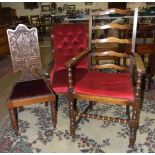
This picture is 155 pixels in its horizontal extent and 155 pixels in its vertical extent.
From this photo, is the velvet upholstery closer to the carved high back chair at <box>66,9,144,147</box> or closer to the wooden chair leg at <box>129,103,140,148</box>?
the carved high back chair at <box>66,9,144,147</box>

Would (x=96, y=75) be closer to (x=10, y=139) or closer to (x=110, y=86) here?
(x=110, y=86)

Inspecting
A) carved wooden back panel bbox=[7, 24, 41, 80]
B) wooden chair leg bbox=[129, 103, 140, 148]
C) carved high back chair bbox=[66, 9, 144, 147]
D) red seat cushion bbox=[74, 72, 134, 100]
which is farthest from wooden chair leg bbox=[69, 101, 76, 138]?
carved wooden back panel bbox=[7, 24, 41, 80]

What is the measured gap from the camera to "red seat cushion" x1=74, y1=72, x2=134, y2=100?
172 centimetres

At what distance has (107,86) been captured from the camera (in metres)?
1.83

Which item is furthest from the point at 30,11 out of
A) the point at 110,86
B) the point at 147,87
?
the point at 110,86

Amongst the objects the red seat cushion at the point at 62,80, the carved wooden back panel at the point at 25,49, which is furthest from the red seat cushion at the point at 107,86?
the carved wooden back panel at the point at 25,49

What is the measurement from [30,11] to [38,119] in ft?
30.8

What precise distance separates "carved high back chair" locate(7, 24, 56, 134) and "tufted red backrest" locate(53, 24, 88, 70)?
0.28m

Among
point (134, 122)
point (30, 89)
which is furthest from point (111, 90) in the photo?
point (30, 89)

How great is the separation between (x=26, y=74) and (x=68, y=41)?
0.66 meters

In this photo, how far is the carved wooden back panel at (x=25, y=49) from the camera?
7.38 feet

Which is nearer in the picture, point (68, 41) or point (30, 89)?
point (30, 89)

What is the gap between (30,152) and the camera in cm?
186

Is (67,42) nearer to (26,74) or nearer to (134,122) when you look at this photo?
(26,74)
